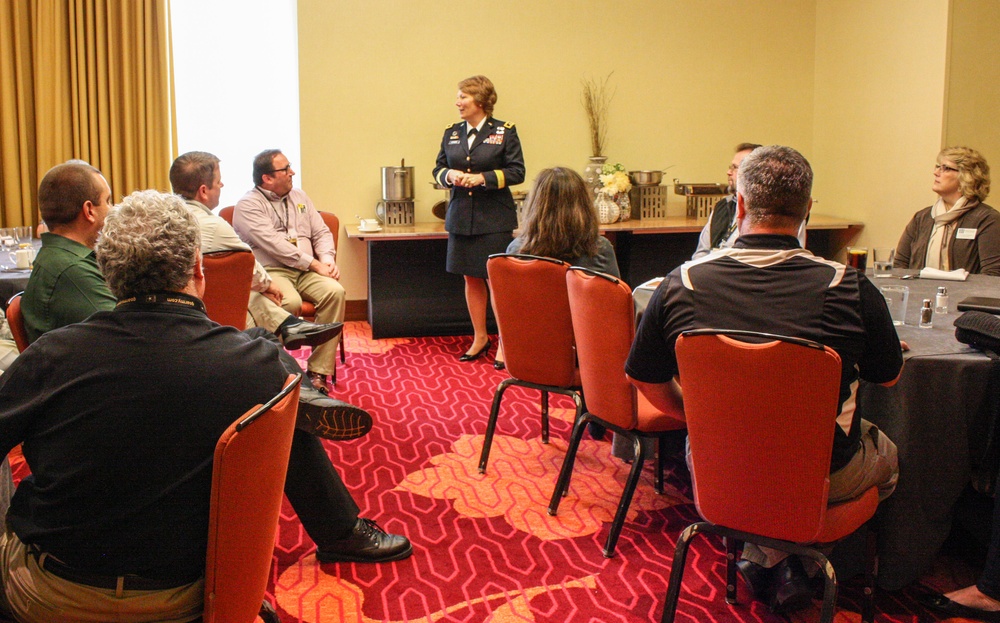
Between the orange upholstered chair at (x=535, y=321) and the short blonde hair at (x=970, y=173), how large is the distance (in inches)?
83.3

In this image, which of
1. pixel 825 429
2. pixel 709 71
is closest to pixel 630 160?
pixel 709 71

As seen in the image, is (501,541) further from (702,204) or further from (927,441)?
(702,204)

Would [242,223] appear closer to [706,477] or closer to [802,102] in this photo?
[706,477]

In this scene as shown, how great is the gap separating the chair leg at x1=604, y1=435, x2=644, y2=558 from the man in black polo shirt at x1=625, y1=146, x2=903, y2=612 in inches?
20.4

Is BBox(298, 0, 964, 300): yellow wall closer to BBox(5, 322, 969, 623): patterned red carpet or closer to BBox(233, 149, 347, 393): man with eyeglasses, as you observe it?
BBox(233, 149, 347, 393): man with eyeglasses

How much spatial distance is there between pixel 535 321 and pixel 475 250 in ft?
6.89

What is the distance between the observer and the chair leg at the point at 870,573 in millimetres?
2105

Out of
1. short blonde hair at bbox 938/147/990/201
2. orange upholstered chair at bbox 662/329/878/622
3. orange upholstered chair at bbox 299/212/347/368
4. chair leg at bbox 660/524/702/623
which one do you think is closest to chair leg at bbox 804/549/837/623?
orange upholstered chair at bbox 662/329/878/622

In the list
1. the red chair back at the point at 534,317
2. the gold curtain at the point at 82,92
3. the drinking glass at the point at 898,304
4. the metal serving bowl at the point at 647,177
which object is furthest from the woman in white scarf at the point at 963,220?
the gold curtain at the point at 82,92

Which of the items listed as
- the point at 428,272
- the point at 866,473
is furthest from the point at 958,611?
the point at 428,272

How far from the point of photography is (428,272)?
5582 mm

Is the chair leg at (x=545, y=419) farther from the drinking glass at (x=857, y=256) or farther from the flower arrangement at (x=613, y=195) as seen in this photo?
the flower arrangement at (x=613, y=195)

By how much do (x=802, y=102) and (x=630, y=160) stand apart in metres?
1.45

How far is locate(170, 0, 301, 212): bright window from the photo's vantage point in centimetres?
561
